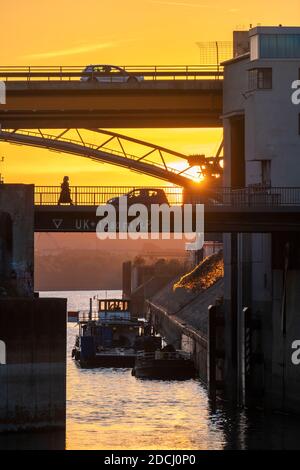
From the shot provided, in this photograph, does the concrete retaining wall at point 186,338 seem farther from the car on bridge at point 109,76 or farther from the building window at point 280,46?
the building window at point 280,46

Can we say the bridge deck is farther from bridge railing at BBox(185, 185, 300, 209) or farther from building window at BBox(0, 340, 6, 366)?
building window at BBox(0, 340, 6, 366)

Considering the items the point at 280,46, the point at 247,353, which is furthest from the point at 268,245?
the point at 280,46

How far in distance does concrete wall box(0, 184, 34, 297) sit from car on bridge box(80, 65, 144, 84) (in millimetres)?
25020

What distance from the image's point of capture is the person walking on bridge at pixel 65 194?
95.6 m

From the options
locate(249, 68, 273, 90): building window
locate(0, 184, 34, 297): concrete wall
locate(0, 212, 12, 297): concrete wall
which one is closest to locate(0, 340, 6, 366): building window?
locate(0, 212, 12, 297): concrete wall

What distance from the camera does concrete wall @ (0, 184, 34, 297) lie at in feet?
306

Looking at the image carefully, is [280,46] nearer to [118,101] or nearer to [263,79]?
[263,79]

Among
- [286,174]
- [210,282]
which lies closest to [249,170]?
[286,174]

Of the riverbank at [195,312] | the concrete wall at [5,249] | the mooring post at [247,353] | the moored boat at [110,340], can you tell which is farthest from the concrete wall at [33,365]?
the moored boat at [110,340]

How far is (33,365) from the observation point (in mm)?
90312

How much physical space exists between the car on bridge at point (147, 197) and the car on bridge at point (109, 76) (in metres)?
19.4

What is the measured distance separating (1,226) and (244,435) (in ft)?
50.3
